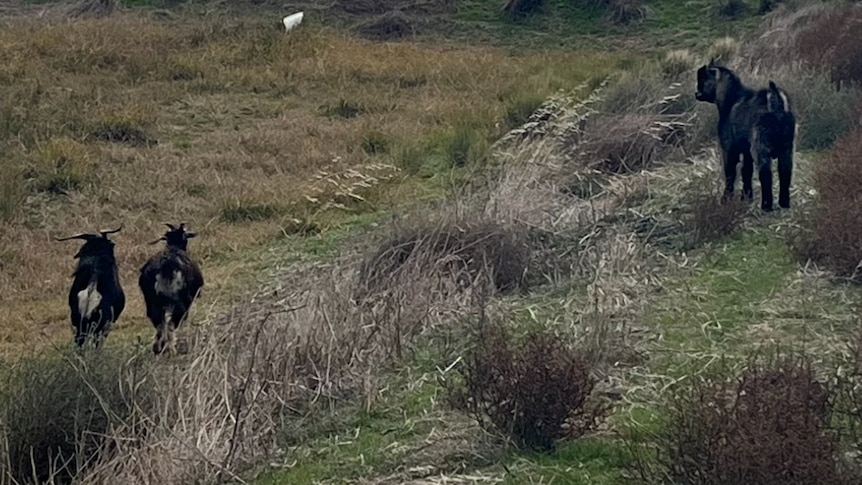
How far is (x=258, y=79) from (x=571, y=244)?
1247 cm

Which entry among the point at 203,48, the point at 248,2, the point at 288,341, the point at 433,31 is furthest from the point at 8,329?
the point at 248,2

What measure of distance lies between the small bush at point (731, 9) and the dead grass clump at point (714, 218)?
834 inches

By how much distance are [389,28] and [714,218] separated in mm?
22113

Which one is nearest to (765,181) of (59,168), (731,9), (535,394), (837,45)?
(535,394)

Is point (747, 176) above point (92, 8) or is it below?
above

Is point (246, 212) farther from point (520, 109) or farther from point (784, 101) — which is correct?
point (520, 109)

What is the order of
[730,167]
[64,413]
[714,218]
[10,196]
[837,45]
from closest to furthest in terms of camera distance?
[64,413]
[714,218]
[730,167]
[10,196]
[837,45]

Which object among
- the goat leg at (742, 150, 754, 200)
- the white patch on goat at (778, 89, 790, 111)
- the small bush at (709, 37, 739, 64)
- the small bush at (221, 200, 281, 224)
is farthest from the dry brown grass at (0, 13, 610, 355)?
the white patch on goat at (778, 89, 790, 111)

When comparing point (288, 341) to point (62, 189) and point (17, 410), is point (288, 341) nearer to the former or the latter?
point (17, 410)

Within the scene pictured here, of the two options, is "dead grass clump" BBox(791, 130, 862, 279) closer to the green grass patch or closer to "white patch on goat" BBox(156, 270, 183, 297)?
the green grass patch

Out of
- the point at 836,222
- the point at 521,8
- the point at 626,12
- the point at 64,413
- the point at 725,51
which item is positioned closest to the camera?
the point at 64,413

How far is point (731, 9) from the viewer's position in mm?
31656

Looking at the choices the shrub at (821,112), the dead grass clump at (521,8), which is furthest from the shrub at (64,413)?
the dead grass clump at (521,8)

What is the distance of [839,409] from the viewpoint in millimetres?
6012
